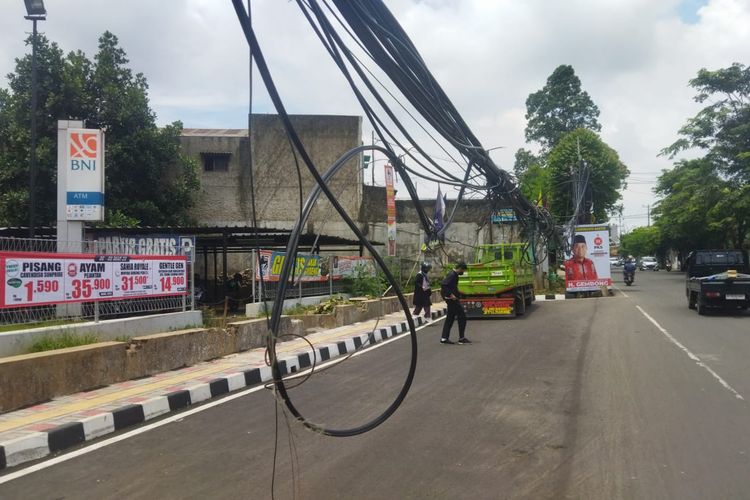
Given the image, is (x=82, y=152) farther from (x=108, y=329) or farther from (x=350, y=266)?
(x=350, y=266)

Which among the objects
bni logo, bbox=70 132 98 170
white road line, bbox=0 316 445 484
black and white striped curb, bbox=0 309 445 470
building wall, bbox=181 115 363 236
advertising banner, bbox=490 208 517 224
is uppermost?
building wall, bbox=181 115 363 236

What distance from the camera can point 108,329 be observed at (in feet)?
30.6

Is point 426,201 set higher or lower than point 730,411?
higher

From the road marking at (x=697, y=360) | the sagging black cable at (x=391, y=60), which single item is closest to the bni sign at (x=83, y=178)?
the sagging black cable at (x=391, y=60)

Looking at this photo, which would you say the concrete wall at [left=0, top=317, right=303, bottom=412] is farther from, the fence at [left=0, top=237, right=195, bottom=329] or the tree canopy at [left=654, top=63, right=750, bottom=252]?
the tree canopy at [left=654, top=63, right=750, bottom=252]

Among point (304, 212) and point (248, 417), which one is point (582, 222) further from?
point (304, 212)

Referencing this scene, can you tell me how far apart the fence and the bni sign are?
2283 millimetres

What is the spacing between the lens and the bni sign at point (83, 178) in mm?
12852

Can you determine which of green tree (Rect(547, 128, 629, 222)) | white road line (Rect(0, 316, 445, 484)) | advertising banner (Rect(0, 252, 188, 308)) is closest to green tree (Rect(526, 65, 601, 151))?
green tree (Rect(547, 128, 629, 222))

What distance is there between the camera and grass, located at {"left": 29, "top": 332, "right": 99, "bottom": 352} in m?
7.76

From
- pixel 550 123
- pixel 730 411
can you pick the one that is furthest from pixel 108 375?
pixel 550 123

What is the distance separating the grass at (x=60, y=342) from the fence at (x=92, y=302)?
37 cm

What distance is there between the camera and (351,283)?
21312 millimetres

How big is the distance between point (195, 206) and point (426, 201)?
Answer: 35.0ft
